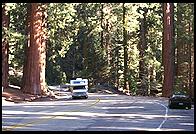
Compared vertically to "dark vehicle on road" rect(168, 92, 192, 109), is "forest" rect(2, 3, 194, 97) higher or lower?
higher

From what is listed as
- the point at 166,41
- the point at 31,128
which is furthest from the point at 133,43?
the point at 31,128

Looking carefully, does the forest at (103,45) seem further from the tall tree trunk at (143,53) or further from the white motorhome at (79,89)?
the white motorhome at (79,89)

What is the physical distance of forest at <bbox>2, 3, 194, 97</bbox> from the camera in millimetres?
54500

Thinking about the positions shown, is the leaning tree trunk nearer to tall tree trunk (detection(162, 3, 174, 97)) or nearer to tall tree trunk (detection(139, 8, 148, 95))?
tall tree trunk (detection(162, 3, 174, 97))

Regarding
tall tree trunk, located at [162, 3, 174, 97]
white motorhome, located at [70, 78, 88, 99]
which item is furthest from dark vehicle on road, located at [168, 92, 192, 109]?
tall tree trunk, located at [162, 3, 174, 97]

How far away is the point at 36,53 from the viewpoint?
175 ft

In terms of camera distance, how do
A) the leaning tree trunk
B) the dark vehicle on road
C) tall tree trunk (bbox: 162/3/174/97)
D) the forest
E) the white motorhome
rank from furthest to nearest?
tall tree trunk (bbox: 162/3/174/97), the white motorhome, the forest, the leaning tree trunk, the dark vehicle on road

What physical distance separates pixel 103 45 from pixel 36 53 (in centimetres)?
4316

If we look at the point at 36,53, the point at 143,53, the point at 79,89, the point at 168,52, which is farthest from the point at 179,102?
the point at 143,53

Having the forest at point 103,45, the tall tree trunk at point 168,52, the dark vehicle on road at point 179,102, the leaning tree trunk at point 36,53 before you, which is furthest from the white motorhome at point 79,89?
the dark vehicle on road at point 179,102

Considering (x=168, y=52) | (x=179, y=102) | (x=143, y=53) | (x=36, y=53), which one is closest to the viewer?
(x=179, y=102)

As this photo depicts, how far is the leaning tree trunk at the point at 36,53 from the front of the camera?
5159 centimetres

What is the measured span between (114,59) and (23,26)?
3096 cm

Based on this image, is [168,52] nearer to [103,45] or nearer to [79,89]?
[79,89]
